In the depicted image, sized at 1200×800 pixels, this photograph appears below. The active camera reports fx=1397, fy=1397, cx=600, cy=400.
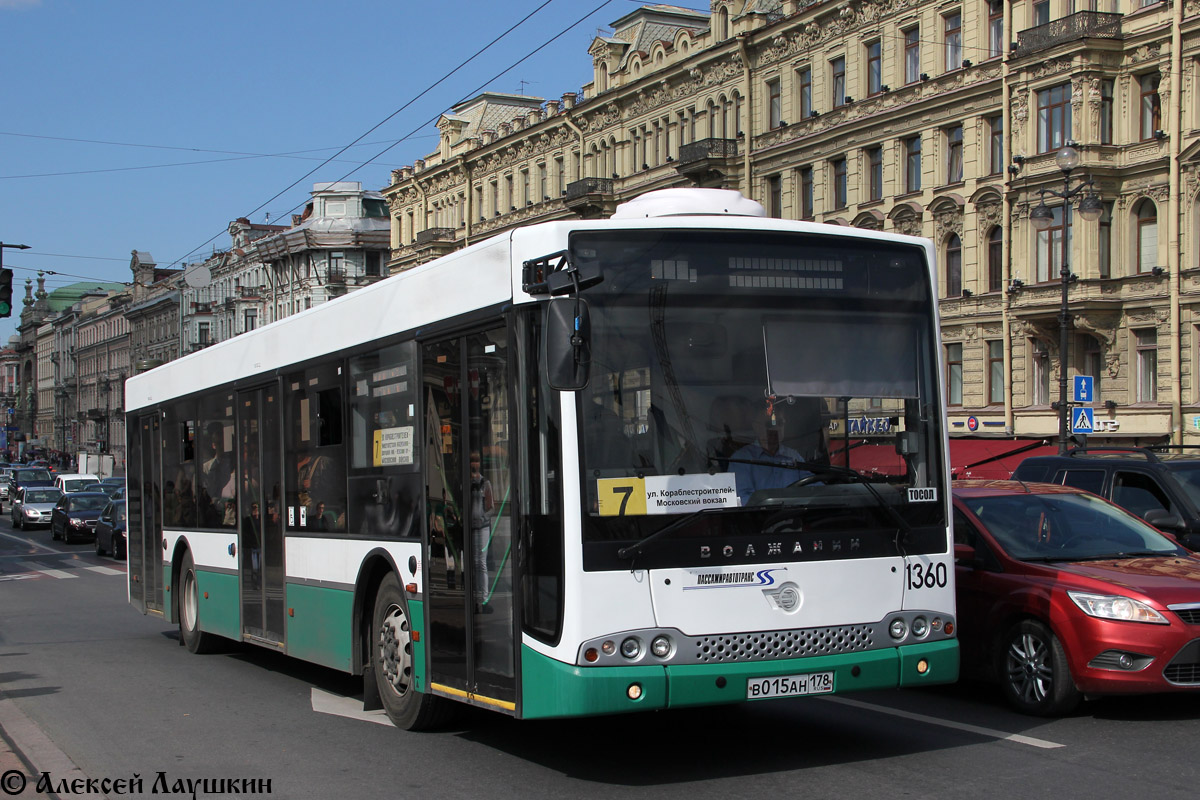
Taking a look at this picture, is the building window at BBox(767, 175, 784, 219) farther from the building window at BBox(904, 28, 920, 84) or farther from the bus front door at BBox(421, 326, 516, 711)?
the bus front door at BBox(421, 326, 516, 711)

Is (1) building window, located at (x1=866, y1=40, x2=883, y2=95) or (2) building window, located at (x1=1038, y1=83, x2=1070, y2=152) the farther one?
(1) building window, located at (x1=866, y1=40, x2=883, y2=95)

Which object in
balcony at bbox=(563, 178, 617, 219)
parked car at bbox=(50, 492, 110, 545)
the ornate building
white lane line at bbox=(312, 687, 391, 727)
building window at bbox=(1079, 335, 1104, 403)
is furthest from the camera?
balcony at bbox=(563, 178, 617, 219)

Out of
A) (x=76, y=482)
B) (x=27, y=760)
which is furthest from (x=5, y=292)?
(x=76, y=482)

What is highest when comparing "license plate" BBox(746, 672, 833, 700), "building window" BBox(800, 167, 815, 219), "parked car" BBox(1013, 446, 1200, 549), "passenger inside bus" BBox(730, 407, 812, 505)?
"building window" BBox(800, 167, 815, 219)

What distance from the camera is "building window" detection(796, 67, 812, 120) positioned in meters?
45.7

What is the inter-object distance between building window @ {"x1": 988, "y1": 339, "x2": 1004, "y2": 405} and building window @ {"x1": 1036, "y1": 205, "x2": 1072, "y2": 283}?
96.5 inches

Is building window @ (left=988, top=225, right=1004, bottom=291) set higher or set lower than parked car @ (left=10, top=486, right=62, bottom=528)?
higher

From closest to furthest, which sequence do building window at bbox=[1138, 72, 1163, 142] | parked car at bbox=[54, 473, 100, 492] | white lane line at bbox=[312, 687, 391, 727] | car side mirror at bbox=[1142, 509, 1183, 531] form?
1. white lane line at bbox=[312, 687, 391, 727]
2. car side mirror at bbox=[1142, 509, 1183, 531]
3. building window at bbox=[1138, 72, 1163, 142]
4. parked car at bbox=[54, 473, 100, 492]

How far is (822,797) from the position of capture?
6.82 meters

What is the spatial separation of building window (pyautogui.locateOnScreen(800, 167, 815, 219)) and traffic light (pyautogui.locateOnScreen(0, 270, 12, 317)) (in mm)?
27646

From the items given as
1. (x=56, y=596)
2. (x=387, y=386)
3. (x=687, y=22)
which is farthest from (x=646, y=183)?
(x=387, y=386)

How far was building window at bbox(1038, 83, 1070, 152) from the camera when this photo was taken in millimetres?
37062

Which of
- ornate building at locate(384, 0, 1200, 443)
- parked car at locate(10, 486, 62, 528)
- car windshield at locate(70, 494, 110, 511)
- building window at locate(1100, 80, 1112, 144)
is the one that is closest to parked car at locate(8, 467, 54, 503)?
parked car at locate(10, 486, 62, 528)

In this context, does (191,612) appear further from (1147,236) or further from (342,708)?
(1147,236)
